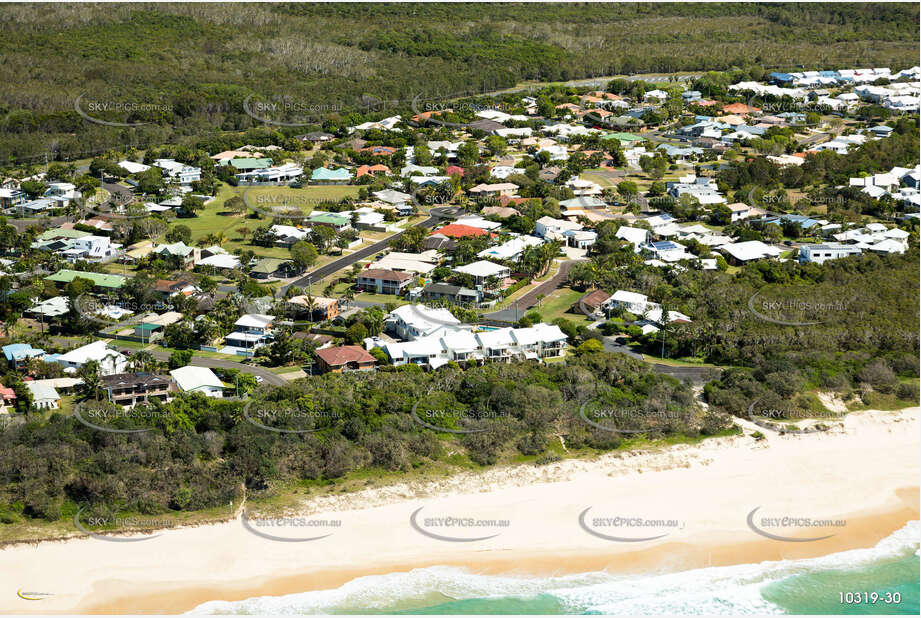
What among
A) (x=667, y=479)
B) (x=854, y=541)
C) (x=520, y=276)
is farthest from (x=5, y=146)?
(x=854, y=541)

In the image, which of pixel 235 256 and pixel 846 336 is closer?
pixel 846 336

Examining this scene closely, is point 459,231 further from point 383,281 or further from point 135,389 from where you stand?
point 135,389

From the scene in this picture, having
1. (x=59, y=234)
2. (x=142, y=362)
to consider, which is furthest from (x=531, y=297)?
(x=59, y=234)

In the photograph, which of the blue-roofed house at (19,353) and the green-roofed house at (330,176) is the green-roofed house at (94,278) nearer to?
the blue-roofed house at (19,353)

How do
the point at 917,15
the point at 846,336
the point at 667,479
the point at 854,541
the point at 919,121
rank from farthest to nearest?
the point at 917,15
the point at 919,121
the point at 846,336
the point at 667,479
the point at 854,541

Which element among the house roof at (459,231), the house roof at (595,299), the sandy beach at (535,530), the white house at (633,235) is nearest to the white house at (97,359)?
the sandy beach at (535,530)

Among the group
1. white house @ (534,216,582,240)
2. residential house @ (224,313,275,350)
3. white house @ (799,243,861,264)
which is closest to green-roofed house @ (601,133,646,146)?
white house @ (534,216,582,240)

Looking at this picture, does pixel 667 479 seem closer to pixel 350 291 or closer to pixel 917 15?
pixel 350 291
